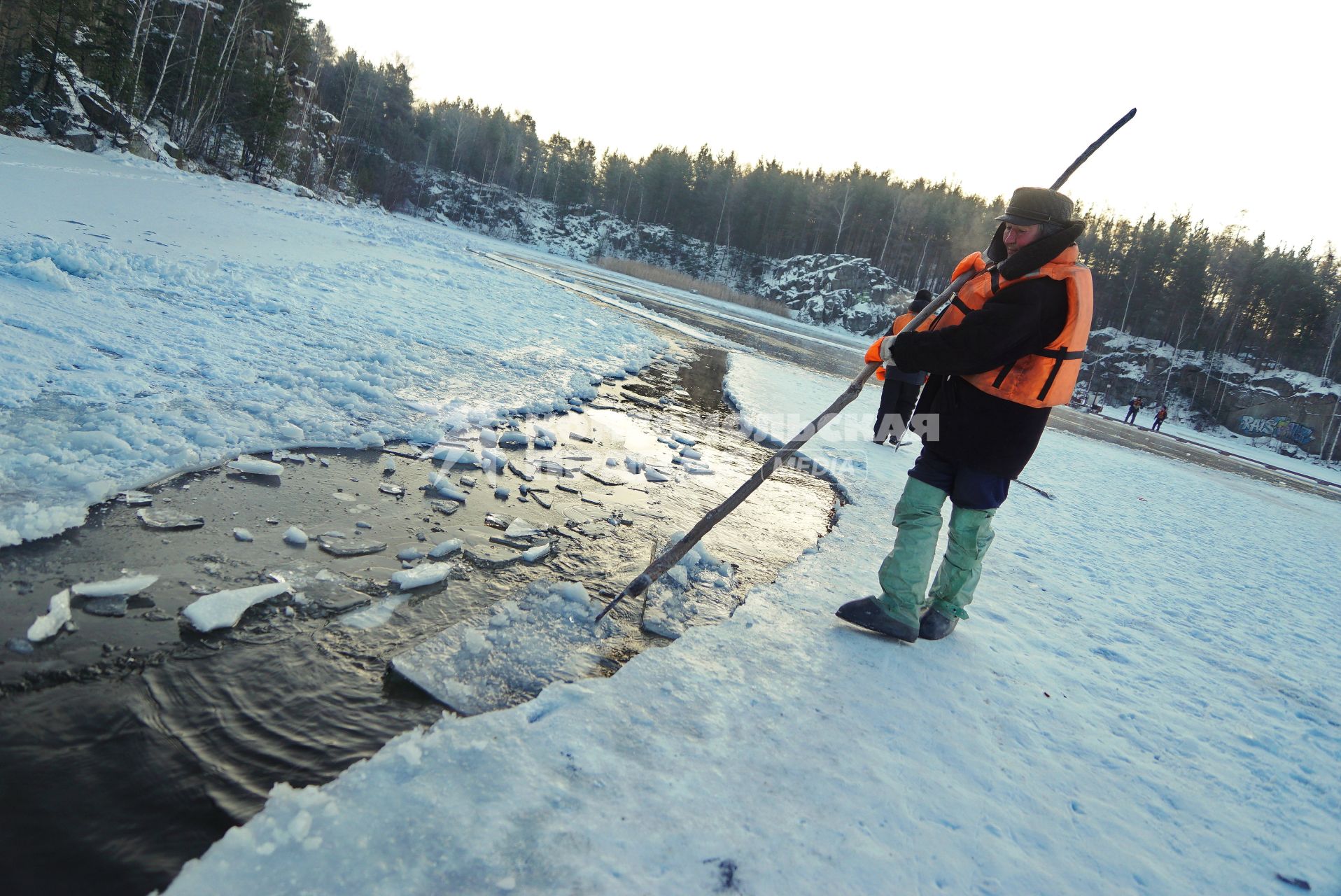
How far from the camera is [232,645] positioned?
2277 mm

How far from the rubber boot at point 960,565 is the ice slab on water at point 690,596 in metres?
1.04

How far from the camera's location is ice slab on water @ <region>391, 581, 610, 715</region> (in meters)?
2.32

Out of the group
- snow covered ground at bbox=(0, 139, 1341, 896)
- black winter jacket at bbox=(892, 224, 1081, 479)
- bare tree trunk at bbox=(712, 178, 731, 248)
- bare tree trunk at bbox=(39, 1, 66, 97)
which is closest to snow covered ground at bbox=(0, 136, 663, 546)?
snow covered ground at bbox=(0, 139, 1341, 896)

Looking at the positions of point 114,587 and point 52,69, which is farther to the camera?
point 52,69

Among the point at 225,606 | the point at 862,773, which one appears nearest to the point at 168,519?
the point at 225,606

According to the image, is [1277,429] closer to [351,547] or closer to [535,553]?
[535,553]

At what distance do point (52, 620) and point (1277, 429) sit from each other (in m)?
60.8

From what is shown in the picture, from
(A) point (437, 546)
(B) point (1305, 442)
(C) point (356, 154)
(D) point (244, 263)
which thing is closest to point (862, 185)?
(B) point (1305, 442)

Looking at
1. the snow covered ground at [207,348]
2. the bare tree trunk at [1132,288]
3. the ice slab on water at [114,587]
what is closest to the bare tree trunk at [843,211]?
the bare tree trunk at [1132,288]

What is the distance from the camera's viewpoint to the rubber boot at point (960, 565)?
3.20 meters

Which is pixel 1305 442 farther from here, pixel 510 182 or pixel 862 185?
pixel 510 182

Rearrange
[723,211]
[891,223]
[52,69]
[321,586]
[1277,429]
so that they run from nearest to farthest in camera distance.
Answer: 1. [321,586]
2. [52,69]
3. [1277,429]
4. [891,223]
5. [723,211]

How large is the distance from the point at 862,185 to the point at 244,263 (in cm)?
6936

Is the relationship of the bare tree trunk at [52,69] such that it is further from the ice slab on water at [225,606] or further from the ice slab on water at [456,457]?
the ice slab on water at [225,606]
